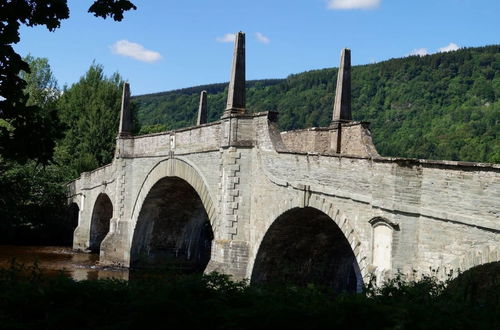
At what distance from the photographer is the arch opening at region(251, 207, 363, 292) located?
1537 cm

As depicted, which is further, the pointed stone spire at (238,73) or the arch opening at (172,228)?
the arch opening at (172,228)

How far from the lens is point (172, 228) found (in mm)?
26844

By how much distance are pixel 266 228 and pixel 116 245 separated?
1246cm

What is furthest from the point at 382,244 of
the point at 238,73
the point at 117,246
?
the point at 117,246

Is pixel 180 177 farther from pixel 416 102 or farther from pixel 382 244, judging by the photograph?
pixel 416 102

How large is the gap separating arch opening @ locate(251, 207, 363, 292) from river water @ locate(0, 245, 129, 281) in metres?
6.99

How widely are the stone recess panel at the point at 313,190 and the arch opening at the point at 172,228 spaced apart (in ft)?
1.41

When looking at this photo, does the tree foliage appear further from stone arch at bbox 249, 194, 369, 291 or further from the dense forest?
the dense forest

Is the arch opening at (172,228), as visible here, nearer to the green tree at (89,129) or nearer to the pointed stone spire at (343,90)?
the pointed stone spire at (343,90)

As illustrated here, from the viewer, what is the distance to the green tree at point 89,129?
38.7 metres

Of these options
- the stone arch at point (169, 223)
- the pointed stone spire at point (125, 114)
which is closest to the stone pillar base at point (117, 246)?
the stone arch at point (169, 223)

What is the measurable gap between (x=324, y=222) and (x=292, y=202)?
54.5 inches

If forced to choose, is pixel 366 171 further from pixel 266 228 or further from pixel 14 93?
pixel 14 93

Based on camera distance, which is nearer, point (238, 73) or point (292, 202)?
point (292, 202)
